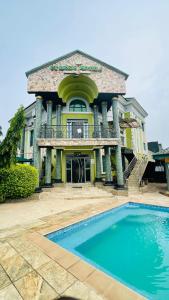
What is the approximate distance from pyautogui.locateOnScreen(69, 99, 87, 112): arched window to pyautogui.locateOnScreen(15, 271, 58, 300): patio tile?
16.5 metres

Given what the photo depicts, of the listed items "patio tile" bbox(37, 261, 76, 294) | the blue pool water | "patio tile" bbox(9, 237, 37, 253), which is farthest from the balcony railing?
"patio tile" bbox(37, 261, 76, 294)

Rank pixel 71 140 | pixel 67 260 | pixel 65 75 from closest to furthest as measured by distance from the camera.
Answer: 1. pixel 67 260
2. pixel 71 140
3. pixel 65 75

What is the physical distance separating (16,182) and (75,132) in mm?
8728

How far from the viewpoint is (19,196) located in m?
9.74

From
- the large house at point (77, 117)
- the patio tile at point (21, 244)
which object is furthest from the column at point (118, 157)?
the patio tile at point (21, 244)

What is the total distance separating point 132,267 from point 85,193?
28.3 feet

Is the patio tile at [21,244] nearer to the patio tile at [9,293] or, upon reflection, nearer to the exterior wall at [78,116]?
the patio tile at [9,293]

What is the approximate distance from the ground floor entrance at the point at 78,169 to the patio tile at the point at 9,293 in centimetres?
1421

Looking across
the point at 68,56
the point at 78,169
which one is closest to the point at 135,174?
the point at 78,169

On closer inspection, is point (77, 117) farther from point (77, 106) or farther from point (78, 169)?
point (78, 169)

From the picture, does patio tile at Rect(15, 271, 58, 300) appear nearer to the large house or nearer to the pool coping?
the pool coping

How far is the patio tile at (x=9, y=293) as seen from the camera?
90.9 inches

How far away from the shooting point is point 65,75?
13.6 meters

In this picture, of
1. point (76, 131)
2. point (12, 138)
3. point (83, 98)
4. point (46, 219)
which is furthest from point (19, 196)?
point (83, 98)
